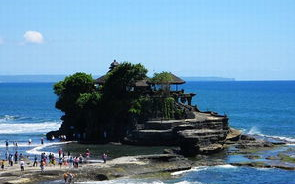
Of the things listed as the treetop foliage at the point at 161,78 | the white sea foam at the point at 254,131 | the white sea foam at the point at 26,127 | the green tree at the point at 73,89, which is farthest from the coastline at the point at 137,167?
the white sea foam at the point at 26,127

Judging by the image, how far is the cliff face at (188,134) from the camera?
230 feet

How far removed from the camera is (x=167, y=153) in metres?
66.7

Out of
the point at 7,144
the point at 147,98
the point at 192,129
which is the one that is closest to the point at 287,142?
the point at 192,129

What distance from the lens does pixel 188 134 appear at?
70562 millimetres

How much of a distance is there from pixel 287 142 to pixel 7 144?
42319mm

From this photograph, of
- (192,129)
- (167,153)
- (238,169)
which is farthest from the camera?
(192,129)

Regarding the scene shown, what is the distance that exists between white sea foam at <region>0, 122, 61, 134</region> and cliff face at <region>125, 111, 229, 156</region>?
29.5 metres

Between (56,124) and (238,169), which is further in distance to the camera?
(56,124)

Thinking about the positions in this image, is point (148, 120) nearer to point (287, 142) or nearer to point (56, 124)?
point (287, 142)

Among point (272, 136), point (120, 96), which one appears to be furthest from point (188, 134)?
point (272, 136)

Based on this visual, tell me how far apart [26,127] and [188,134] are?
161ft

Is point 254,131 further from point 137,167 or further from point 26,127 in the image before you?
point 137,167

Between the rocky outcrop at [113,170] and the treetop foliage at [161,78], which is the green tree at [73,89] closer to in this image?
the treetop foliage at [161,78]

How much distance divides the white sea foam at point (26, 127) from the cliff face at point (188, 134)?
96.7 ft
